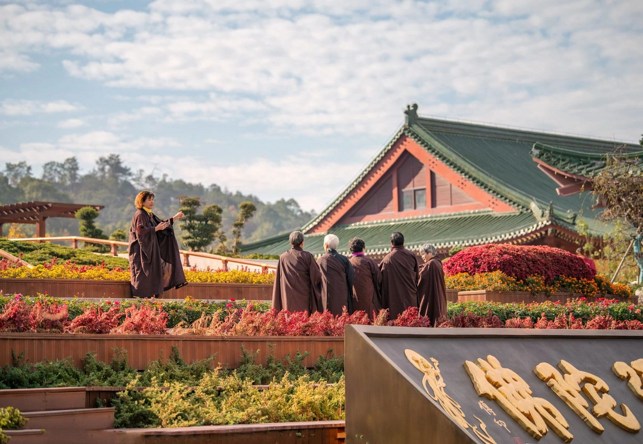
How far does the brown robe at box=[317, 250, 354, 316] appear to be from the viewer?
14.2 m

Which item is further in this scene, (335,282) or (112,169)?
(112,169)

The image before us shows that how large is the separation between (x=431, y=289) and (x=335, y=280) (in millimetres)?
1344

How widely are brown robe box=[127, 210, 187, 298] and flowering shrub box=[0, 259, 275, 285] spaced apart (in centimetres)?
154

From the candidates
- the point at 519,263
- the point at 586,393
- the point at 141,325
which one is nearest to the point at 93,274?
the point at 141,325

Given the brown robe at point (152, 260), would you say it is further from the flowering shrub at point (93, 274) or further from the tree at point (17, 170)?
the tree at point (17, 170)

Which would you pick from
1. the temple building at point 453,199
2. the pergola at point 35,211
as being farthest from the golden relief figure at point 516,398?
the pergola at point 35,211

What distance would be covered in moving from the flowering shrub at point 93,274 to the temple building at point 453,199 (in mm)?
10412

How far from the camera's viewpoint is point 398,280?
48.1 feet

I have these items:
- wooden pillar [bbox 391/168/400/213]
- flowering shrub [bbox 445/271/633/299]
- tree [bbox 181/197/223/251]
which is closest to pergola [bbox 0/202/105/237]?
tree [bbox 181/197/223/251]

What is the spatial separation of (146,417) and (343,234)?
2645 cm

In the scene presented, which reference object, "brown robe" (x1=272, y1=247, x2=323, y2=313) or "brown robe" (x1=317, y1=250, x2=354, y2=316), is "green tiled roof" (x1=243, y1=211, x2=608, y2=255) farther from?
"brown robe" (x1=272, y1=247, x2=323, y2=313)

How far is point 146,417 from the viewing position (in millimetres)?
8047

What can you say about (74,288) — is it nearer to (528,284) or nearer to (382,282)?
(382,282)

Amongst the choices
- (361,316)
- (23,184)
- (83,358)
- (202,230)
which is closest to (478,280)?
(361,316)
